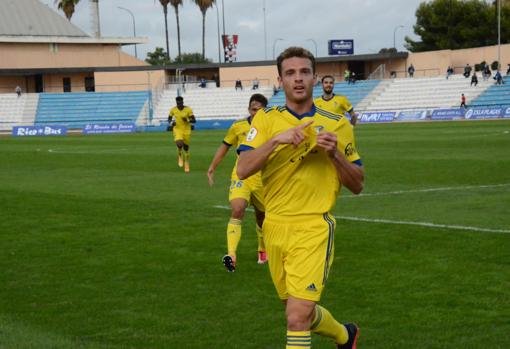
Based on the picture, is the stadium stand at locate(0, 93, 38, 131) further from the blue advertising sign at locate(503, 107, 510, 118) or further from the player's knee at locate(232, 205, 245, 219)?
the player's knee at locate(232, 205, 245, 219)

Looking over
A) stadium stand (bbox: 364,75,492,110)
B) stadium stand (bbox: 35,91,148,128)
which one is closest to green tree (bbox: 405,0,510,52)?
stadium stand (bbox: 364,75,492,110)

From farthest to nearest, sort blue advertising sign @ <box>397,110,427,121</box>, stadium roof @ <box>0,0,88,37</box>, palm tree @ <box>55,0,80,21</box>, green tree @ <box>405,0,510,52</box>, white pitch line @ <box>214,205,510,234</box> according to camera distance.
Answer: palm tree @ <box>55,0,80,21</box>
green tree @ <box>405,0,510,52</box>
stadium roof @ <box>0,0,88,37</box>
blue advertising sign @ <box>397,110,427,121</box>
white pitch line @ <box>214,205,510,234</box>

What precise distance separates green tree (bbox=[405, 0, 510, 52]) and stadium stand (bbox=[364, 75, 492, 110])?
92.1 ft

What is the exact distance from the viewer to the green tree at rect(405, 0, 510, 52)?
95438 millimetres

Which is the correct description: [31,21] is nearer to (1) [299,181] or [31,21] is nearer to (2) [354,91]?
(2) [354,91]

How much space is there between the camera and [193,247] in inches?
447

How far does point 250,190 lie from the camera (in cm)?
970

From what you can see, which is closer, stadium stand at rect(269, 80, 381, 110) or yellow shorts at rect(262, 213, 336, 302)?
yellow shorts at rect(262, 213, 336, 302)

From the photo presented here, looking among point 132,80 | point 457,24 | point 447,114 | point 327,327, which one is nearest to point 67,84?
point 132,80

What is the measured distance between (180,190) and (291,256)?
544 inches

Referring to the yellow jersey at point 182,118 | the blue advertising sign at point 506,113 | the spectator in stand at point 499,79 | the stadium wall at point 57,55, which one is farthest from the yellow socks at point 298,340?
the stadium wall at point 57,55

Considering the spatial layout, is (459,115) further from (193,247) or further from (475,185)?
(193,247)

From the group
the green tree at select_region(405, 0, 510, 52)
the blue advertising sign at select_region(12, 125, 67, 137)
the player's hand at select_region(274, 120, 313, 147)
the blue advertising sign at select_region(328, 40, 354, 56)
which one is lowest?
the blue advertising sign at select_region(12, 125, 67, 137)

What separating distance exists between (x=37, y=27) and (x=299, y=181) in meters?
95.0
